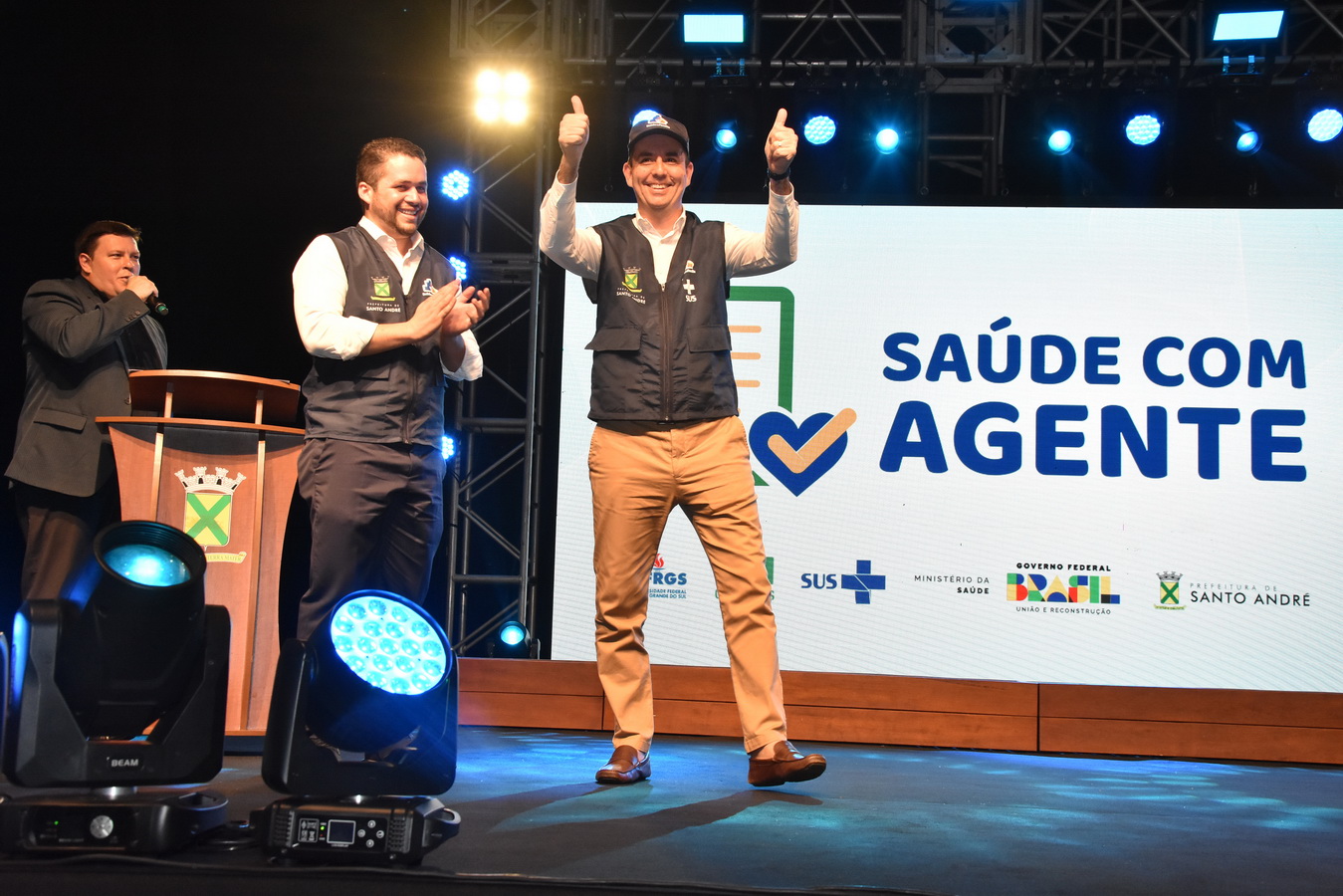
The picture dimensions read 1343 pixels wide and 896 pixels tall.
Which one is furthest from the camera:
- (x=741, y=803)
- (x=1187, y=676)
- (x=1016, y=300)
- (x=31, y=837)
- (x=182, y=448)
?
(x=1016, y=300)

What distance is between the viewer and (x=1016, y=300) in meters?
4.86

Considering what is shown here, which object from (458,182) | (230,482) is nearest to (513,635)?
(458,182)

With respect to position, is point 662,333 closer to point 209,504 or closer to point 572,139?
point 572,139

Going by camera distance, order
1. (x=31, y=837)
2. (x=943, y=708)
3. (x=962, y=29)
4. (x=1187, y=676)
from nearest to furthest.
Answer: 1. (x=31, y=837)
2. (x=943, y=708)
3. (x=1187, y=676)
4. (x=962, y=29)

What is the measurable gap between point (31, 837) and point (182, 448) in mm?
1378

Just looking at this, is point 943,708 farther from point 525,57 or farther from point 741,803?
point 525,57

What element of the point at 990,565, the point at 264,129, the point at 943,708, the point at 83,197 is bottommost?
the point at 943,708

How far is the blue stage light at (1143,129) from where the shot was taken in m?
5.04

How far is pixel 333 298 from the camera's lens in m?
2.25

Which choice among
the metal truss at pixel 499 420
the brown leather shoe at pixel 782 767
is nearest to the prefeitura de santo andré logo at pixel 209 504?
the brown leather shoe at pixel 782 767

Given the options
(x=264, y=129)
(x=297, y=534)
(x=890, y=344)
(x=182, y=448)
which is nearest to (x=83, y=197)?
(x=264, y=129)

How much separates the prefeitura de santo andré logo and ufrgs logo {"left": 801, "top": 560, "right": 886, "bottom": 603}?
8.66ft

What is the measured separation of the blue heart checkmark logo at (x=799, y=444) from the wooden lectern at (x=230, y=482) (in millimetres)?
2407

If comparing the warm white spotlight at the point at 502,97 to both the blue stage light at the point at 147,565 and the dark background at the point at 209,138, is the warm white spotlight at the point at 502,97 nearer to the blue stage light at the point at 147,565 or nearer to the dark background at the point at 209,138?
the dark background at the point at 209,138
